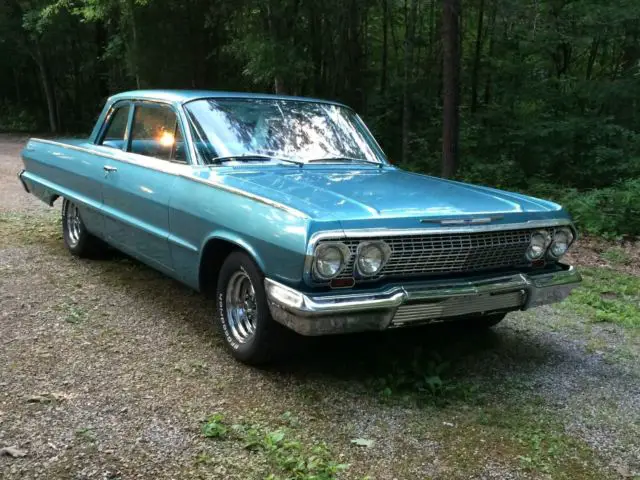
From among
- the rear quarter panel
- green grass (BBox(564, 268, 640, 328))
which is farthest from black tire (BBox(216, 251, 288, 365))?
green grass (BBox(564, 268, 640, 328))

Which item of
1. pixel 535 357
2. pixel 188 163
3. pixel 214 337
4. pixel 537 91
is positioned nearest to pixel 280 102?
pixel 188 163

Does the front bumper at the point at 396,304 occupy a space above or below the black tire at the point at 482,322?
above

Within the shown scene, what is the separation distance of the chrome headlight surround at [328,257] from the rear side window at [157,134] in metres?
1.78

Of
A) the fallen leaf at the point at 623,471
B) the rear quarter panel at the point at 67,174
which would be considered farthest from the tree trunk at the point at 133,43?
the fallen leaf at the point at 623,471

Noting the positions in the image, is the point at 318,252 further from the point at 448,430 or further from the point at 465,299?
the point at 448,430

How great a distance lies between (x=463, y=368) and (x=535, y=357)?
61cm

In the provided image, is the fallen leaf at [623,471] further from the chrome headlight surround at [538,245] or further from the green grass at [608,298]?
the green grass at [608,298]

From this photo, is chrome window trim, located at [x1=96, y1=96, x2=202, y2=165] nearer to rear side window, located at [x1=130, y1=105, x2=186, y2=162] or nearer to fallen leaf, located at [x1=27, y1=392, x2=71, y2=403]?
rear side window, located at [x1=130, y1=105, x2=186, y2=162]

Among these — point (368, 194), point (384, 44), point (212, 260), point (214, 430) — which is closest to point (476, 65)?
point (384, 44)

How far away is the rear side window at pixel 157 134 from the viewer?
465 centimetres

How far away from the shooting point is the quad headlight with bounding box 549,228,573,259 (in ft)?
13.1

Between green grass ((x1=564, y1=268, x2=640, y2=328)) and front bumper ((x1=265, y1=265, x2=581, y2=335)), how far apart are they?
6.09ft

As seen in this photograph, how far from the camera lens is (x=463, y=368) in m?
3.98

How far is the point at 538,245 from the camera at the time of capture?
12.9 feet
